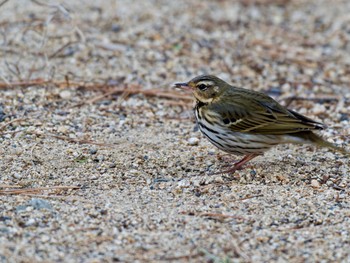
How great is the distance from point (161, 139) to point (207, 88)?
0.75m

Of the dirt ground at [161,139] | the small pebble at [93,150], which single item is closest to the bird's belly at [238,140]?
the dirt ground at [161,139]

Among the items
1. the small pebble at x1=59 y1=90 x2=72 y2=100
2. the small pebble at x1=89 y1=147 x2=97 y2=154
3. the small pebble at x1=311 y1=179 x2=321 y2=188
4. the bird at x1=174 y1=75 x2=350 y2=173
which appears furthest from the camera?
the small pebble at x1=59 y1=90 x2=72 y2=100

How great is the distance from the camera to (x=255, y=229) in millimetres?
4918

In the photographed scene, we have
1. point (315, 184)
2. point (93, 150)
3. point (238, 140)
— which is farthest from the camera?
point (93, 150)

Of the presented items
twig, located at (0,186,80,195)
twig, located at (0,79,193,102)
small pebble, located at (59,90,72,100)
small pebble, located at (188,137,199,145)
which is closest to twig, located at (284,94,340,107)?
twig, located at (0,79,193,102)

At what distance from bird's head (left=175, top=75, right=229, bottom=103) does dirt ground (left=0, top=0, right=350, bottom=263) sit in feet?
1.74

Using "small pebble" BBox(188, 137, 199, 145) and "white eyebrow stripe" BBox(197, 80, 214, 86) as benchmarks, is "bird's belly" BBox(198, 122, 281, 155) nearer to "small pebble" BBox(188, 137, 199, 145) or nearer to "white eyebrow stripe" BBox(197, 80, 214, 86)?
"white eyebrow stripe" BBox(197, 80, 214, 86)

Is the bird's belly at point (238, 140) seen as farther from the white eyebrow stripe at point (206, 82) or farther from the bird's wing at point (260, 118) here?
the white eyebrow stripe at point (206, 82)

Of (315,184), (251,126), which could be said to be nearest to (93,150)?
(251,126)

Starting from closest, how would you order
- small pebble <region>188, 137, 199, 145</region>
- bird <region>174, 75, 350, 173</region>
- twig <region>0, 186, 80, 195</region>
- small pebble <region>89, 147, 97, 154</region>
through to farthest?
twig <region>0, 186, 80, 195</region> → bird <region>174, 75, 350, 173</region> → small pebble <region>89, 147, 97, 154</region> → small pebble <region>188, 137, 199, 145</region>

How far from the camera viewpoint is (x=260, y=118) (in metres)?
6.18

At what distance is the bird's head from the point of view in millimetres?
6449

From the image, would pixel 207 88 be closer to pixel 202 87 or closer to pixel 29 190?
pixel 202 87

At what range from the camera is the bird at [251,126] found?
19.9 ft
